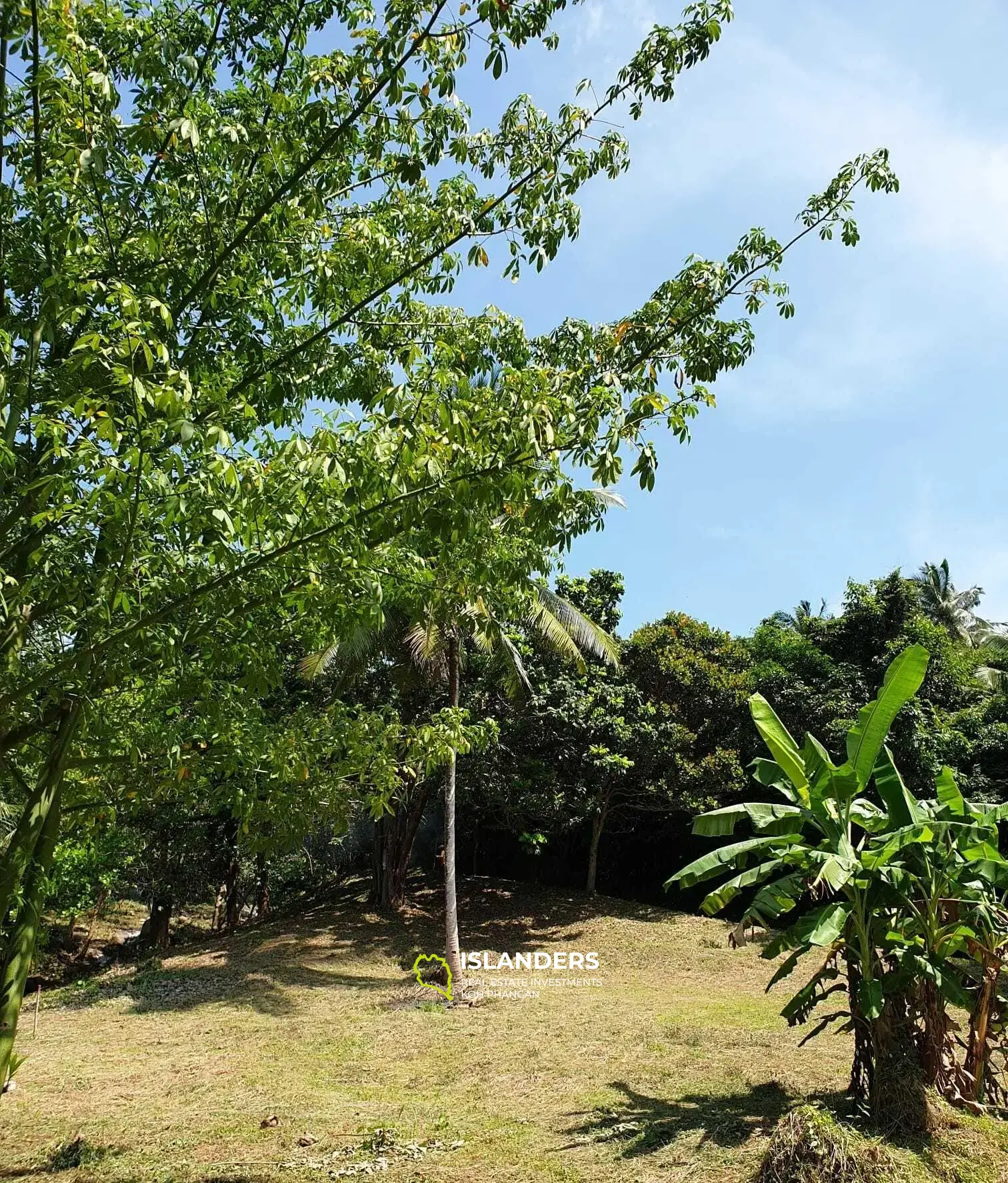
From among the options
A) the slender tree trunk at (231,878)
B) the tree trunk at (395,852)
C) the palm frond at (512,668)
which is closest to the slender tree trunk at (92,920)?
the slender tree trunk at (231,878)

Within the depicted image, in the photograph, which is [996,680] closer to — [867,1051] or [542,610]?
[542,610]

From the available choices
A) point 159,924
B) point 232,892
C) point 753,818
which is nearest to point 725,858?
point 753,818

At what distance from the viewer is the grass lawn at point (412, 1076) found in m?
5.92

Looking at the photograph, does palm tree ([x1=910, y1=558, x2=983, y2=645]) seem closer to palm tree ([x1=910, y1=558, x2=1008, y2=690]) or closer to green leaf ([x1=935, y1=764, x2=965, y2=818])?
palm tree ([x1=910, y1=558, x2=1008, y2=690])

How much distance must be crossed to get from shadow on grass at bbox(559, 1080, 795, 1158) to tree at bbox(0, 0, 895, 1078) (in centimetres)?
421

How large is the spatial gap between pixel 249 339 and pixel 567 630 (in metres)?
12.0

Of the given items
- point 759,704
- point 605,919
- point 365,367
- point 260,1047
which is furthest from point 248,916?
point 365,367

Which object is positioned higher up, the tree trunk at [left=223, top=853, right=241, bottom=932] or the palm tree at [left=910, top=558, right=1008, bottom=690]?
the palm tree at [left=910, top=558, right=1008, bottom=690]

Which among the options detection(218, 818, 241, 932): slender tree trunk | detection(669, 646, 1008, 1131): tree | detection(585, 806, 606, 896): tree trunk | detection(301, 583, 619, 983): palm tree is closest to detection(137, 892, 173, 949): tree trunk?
detection(218, 818, 241, 932): slender tree trunk

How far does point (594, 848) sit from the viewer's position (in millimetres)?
20594

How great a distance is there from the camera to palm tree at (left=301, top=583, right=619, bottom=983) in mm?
14031

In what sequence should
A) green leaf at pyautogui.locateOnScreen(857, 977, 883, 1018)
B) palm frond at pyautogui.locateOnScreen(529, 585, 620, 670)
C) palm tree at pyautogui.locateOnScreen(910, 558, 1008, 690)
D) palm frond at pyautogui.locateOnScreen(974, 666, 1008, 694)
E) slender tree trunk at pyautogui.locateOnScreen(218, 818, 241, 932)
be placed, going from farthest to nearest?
palm tree at pyautogui.locateOnScreen(910, 558, 1008, 690) < palm frond at pyautogui.locateOnScreen(974, 666, 1008, 694) < slender tree trunk at pyautogui.locateOnScreen(218, 818, 241, 932) < palm frond at pyautogui.locateOnScreen(529, 585, 620, 670) < green leaf at pyautogui.locateOnScreen(857, 977, 883, 1018)

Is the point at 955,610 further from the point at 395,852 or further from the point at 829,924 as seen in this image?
the point at 829,924

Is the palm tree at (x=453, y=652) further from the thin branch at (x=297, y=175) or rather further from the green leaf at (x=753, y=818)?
the thin branch at (x=297, y=175)
